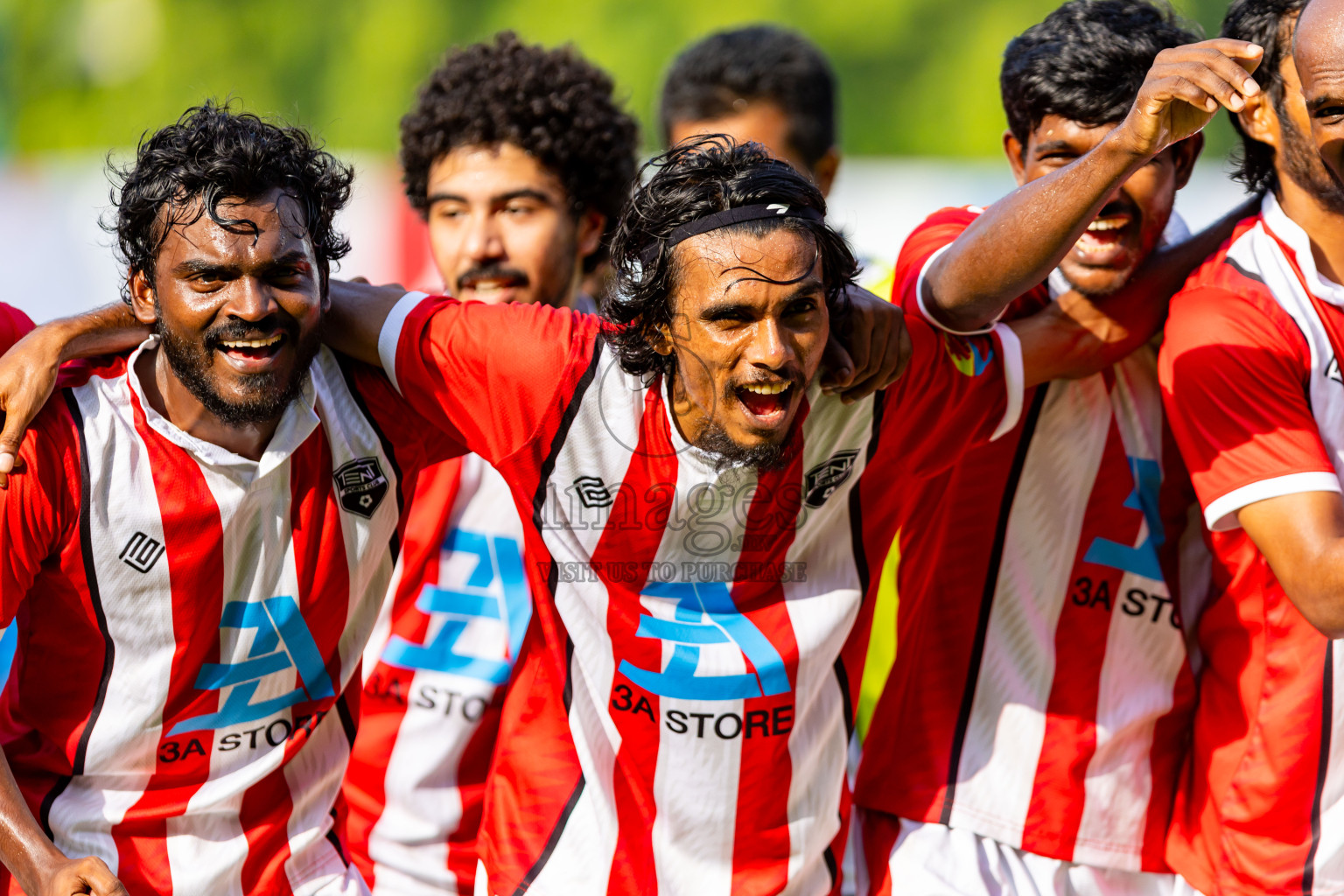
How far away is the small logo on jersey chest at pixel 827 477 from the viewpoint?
291 cm

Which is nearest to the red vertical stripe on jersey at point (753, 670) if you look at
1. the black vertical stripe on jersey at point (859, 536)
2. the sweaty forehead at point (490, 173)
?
the black vertical stripe on jersey at point (859, 536)

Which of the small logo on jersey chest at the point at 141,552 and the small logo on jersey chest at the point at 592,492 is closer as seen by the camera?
the small logo on jersey chest at the point at 141,552

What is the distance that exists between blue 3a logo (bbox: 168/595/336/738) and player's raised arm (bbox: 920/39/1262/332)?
1487mm

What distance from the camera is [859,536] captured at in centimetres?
302

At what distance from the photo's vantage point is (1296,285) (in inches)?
115

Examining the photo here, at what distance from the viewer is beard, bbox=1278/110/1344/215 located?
2.86 m

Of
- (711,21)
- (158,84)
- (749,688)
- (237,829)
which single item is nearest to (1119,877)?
(749,688)

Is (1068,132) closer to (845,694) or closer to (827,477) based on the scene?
(827,477)

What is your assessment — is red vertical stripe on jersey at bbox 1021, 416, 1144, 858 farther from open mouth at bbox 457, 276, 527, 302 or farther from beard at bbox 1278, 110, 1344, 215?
open mouth at bbox 457, 276, 527, 302

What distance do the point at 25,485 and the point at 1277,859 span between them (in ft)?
8.76

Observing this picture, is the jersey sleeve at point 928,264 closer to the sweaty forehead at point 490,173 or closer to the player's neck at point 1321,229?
the player's neck at point 1321,229

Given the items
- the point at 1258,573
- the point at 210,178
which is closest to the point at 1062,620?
the point at 1258,573

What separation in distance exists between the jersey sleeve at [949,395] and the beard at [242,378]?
3.98 ft

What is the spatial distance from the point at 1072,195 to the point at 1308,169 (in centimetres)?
66
